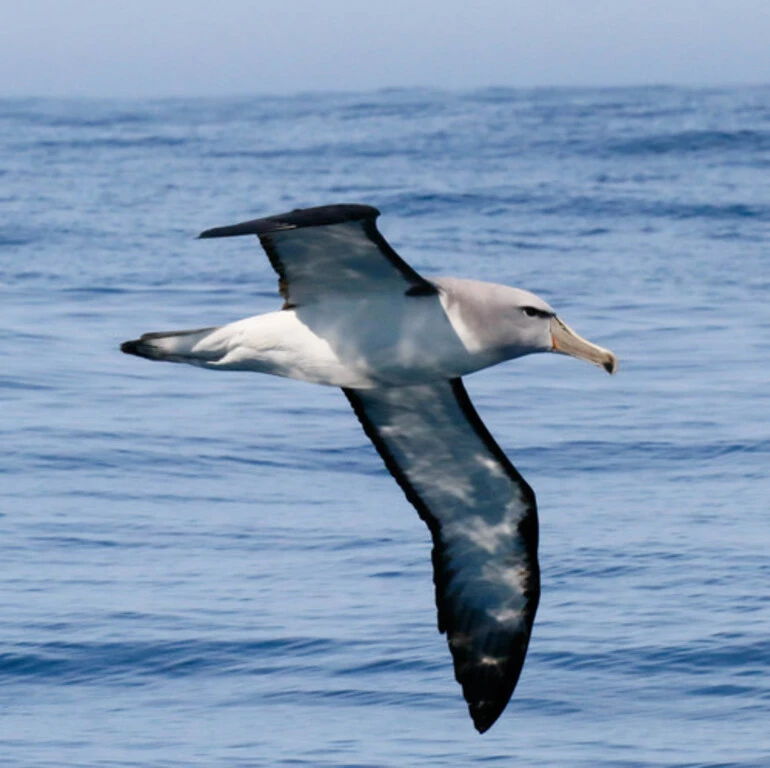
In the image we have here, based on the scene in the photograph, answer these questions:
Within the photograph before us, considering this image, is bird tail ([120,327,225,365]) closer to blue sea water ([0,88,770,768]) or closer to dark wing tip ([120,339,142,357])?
dark wing tip ([120,339,142,357])

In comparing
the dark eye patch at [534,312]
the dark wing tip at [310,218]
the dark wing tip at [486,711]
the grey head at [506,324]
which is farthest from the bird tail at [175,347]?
the dark wing tip at [486,711]

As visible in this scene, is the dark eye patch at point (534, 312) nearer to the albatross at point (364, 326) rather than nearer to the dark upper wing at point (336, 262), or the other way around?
the albatross at point (364, 326)

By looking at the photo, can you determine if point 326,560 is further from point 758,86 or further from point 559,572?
point 758,86

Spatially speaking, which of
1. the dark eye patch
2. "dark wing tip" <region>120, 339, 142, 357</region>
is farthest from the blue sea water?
"dark wing tip" <region>120, 339, 142, 357</region>

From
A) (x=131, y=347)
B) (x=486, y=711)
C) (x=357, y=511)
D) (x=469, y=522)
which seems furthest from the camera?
(x=357, y=511)

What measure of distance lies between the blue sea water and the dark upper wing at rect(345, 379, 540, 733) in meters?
1.04

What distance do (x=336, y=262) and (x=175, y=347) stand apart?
944mm

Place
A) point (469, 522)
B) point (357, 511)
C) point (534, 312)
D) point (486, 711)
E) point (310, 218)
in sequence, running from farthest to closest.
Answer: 1. point (357, 511)
2. point (469, 522)
3. point (486, 711)
4. point (534, 312)
5. point (310, 218)

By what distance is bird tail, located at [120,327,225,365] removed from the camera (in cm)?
947

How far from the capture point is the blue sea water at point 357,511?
12.9 metres

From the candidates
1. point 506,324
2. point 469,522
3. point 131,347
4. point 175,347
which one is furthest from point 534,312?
point 469,522

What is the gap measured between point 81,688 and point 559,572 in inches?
167

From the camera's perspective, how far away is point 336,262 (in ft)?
31.7

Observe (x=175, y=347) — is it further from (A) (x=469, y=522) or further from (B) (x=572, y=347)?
(A) (x=469, y=522)
